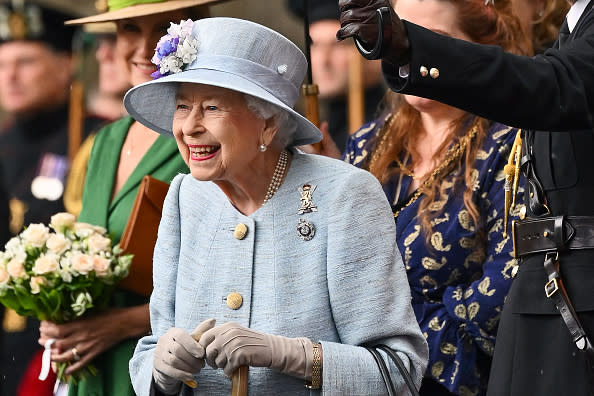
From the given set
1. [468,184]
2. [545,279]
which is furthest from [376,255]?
[468,184]

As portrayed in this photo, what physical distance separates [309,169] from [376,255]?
0.35 metres

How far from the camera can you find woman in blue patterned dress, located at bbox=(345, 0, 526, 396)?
413cm

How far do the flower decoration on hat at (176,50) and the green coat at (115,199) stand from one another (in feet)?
3.53

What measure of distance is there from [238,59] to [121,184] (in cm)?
141

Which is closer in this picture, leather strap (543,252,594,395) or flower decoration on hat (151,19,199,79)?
leather strap (543,252,594,395)

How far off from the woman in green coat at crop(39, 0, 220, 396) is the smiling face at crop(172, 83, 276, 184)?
1073 mm

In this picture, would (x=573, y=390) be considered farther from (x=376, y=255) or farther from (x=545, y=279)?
(x=376, y=255)

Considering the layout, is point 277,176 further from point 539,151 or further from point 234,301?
point 539,151

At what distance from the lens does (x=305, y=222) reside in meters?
3.32

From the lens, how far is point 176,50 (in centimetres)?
338

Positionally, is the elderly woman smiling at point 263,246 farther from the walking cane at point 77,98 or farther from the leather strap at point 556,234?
the walking cane at point 77,98

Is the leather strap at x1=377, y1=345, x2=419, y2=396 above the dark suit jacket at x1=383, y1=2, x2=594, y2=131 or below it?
below

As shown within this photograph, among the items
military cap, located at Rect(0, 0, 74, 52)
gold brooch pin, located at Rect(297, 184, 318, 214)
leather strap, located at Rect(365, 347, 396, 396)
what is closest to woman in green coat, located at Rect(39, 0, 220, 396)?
gold brooch pin, located at Rect(297, 184, 318, 214)

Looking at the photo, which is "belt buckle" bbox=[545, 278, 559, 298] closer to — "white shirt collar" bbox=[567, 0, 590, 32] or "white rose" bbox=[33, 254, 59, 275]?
"white shirt collar" bbox=[567, 0, 590, 32]
